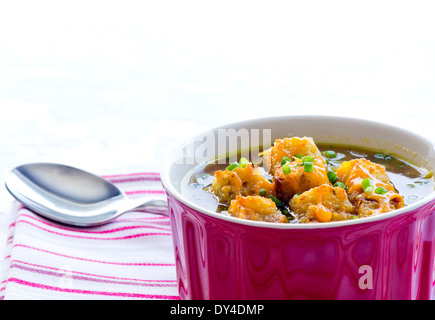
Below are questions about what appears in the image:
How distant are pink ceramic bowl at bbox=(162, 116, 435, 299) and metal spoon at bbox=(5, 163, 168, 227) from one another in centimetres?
57

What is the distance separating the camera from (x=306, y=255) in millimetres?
1344

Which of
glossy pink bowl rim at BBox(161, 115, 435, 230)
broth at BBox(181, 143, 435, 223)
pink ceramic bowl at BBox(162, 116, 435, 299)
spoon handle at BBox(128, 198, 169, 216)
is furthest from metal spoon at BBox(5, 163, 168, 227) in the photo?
pink ceramic bowl at BBox(162, 116, 435, 299)

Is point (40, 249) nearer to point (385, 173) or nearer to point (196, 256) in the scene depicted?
point (196, 256)

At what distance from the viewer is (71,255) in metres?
1.93

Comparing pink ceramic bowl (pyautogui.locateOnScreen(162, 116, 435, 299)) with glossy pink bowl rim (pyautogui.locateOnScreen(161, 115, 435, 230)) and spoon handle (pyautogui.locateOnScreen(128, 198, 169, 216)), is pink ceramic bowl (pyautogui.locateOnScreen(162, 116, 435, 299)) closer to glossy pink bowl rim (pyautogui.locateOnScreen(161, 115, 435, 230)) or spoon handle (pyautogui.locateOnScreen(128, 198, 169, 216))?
glossy pink bowl rim (pyautogui.locateOnScreen(161, 115, 435, 230))

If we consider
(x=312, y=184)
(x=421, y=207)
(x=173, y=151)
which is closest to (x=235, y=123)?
(x=173, y=151)

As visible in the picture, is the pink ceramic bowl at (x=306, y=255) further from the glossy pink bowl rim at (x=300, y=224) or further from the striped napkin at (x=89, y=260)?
the striped napkin at (x=89, y=260)

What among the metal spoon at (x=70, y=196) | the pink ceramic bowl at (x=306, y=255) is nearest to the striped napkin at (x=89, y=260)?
the metal spoon at (x=70, y=196)

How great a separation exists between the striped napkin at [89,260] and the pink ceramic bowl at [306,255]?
291mm

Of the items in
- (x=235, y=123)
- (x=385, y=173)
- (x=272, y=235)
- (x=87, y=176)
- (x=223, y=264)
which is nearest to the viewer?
(x=272, y=235)

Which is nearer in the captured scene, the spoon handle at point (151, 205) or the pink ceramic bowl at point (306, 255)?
the pink ceramic bowl at point (306, 255)

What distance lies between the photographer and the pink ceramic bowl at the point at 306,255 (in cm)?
133

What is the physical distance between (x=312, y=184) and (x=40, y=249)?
32.6 inches

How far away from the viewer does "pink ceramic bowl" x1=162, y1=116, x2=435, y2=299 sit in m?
1.33
